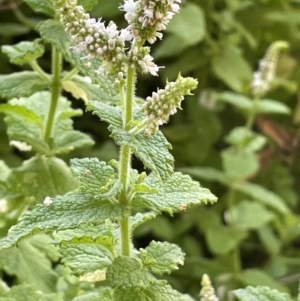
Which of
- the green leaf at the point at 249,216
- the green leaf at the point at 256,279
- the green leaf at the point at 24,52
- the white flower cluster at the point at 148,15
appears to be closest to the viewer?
the white flower cluster at the point at 148,15

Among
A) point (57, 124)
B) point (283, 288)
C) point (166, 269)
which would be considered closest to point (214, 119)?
point (283, 288)

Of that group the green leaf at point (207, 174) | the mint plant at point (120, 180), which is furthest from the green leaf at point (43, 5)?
the green leaf at point (207, 174)

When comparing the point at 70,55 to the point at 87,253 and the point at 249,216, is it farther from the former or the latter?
the point at 249,216

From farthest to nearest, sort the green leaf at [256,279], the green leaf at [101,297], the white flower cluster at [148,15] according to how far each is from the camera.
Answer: the green leaf at [256,279], the green leaf at [101,297], the white flower cluster at [148,15]

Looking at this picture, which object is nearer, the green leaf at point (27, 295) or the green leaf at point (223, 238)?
the green leaf at point (27, 295)

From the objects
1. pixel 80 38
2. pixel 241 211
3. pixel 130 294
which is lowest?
pixel 130 294

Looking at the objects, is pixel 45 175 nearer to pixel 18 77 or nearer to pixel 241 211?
pixel 18 77

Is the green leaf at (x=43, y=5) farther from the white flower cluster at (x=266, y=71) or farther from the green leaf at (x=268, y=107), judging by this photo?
the green leaf at (x=268, y=107)

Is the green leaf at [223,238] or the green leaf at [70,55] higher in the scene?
the green leaf at [223,238]
